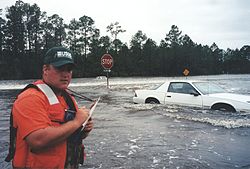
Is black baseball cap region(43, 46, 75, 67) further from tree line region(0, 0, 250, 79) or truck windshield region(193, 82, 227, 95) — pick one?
tree line region(0, 0, 250, 79)

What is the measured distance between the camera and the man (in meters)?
2.00

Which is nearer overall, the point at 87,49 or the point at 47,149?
the point at 47,149

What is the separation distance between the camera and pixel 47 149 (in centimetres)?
205

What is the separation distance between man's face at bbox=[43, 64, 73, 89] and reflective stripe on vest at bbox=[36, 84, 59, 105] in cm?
7

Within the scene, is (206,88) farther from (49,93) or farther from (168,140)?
(49,93)

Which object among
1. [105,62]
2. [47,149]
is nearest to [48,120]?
[47,149]

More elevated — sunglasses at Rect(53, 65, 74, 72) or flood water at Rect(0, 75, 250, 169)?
sunglasses at Rect(53, 65, 74, 72)

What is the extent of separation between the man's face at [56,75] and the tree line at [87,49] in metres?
59.7

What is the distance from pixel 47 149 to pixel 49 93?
1.36ft

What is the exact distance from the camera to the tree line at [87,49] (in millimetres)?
78544

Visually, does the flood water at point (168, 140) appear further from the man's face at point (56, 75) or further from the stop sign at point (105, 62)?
the stop sign at point (105, 62)

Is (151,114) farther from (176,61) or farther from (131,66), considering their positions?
(176,61)

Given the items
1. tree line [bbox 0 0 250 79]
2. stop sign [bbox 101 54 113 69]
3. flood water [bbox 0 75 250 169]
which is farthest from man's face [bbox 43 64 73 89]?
tree line [bbox 0 0 250 79]

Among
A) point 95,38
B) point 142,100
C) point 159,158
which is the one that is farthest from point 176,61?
point 159,158
